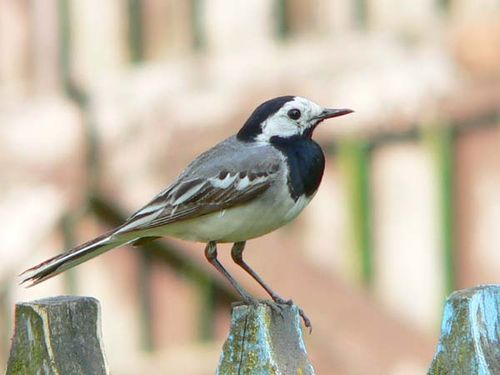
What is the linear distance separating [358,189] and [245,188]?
1961 mm

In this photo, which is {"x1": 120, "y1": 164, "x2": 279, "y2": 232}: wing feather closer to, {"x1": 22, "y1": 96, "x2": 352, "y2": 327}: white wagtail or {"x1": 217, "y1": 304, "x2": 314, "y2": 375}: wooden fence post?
{"x1": 22, "y1": 96, "x2": 352, "y2": 327}: white wagtail

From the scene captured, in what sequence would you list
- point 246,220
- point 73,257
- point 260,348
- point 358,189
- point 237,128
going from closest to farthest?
point 260,348
point 73,257
point 246,220
point 237,128
point 358,189

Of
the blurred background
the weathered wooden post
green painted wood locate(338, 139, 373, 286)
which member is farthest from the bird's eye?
green painted wood locate(338, 139, 373, 286)

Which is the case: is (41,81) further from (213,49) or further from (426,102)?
(426,102)

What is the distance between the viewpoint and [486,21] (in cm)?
646

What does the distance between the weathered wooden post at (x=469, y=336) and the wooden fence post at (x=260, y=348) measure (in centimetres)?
30

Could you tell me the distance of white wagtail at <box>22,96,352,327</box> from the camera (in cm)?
436

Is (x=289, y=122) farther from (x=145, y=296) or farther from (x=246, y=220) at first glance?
(x=145, y=296)

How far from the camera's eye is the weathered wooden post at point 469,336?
3209 millimetres

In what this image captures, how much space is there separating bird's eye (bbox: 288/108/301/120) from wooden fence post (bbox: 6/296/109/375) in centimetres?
136

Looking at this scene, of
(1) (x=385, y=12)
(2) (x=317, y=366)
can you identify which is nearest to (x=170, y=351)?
(2) (x=317, y=366)

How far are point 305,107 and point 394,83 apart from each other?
72.9 inches

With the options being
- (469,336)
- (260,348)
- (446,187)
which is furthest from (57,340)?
(446,187)

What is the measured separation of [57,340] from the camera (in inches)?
131
